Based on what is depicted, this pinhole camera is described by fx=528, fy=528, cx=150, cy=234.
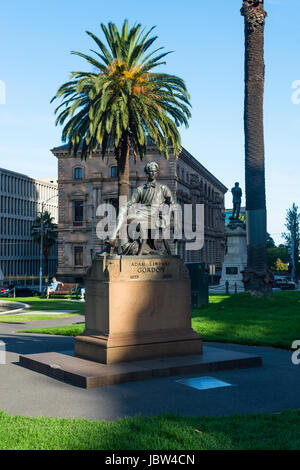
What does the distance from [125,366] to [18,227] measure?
95013 millimetres

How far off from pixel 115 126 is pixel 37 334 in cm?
1608

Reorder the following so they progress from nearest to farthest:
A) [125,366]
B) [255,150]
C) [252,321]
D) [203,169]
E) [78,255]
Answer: [125,366], [252,321], [255,150], [78,255], [203,169]

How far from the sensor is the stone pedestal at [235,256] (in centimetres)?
3794

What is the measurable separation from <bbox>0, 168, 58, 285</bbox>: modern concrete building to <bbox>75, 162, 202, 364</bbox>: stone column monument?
265ft

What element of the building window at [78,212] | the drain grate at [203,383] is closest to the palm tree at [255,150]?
the drain grate at [203,383]

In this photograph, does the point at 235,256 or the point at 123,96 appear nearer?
the point at 123,96

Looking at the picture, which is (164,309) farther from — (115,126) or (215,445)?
(115,126)

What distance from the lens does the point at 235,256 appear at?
125 ft

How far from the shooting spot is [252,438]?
557cm

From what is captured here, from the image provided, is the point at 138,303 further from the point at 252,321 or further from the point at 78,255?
the point at 78,255

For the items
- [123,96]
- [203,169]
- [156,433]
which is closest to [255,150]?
[123,96]

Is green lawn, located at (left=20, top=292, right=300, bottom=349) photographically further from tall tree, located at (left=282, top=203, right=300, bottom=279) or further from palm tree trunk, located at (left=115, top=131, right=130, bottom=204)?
tall tree, located at (left=282, top=203, right=300, bottom=279)

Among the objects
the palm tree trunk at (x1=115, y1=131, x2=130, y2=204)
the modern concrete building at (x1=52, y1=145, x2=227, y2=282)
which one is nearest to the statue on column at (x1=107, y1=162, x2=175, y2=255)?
the palm tree trunk at (x1=115, y1=131, x2=130, y2=204)

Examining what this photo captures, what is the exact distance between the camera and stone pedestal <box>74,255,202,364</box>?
9.97m
